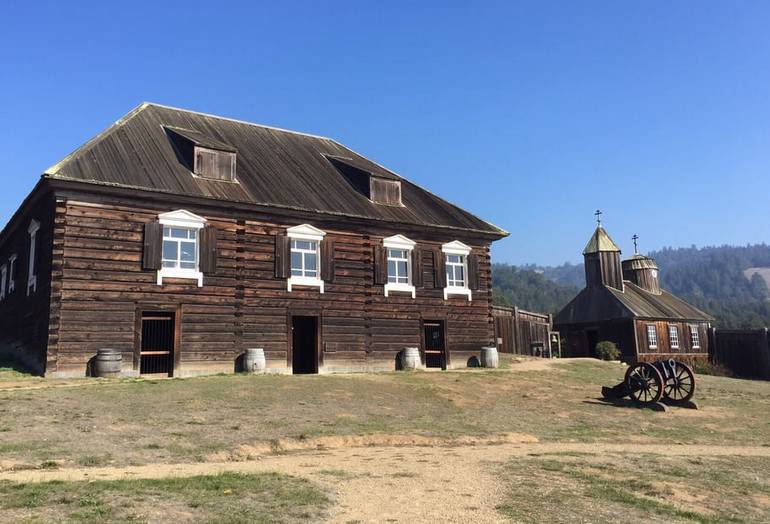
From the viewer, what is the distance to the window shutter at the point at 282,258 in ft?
80.5

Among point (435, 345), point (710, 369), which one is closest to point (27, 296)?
point (435, 345)

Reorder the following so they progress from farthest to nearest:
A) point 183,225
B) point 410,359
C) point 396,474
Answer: point 410,359
point 183,225
point 396,474

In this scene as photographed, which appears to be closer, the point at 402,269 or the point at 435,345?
the point at 402,269

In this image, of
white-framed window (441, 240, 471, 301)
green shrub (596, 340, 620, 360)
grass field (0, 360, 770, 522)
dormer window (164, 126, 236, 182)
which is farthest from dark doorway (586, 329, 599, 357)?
dormer window (164, 126, 236, 182)

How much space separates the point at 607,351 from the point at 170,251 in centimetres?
2903

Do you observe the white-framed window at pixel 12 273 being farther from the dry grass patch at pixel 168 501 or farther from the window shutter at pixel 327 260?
the dry grass patch at pixel 168 501

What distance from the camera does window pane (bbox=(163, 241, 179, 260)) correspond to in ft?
73.4

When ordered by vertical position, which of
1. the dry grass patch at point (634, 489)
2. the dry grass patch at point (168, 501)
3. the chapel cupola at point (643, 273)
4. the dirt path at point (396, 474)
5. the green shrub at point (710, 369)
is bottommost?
the dry grass patch at point (634, 489)

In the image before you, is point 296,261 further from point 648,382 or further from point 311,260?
point 648,382

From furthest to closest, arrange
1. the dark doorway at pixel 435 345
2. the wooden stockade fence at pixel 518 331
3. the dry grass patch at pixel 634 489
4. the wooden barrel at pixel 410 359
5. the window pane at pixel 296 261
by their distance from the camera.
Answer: the wooden stockade fence at pixel 518 331 → the dark doorway at pixel 435 345 → the wooden barrel at pixel 410 359 → the window pane at pixel 296 261 → the dry grass patch at pixel 634 489

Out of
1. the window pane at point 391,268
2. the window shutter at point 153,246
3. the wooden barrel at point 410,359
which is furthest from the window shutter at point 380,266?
the window shutter at point 153,246

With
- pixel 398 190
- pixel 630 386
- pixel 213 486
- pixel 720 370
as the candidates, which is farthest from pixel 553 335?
pixel 213 486

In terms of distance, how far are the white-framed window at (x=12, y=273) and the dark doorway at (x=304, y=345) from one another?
1235cm

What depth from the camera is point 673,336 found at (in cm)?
4484
